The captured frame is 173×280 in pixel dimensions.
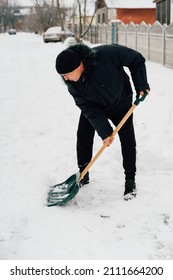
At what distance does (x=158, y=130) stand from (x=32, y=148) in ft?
5.22

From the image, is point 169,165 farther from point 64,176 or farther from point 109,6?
point 109,6

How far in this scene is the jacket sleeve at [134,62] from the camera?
130 inches

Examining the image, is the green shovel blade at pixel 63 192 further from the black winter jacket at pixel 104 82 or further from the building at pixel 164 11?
the building at pixel 164 11

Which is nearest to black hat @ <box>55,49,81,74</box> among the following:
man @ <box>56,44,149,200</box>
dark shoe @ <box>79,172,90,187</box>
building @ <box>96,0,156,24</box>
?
man @ <box>56,44,149,200</box>

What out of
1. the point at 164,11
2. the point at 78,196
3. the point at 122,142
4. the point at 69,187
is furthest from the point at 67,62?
the point at 164,11

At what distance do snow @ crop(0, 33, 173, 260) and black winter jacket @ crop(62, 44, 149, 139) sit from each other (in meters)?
0.67

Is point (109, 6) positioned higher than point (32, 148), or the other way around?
point (109, 6)

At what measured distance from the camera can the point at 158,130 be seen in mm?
5336

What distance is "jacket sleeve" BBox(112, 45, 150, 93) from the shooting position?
329 cm

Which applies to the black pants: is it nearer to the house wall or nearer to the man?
the man

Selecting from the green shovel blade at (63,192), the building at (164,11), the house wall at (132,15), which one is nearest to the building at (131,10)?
the house wall at (132,15)

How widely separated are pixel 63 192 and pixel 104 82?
105cm

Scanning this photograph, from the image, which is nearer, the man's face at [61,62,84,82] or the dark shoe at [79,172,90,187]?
the man's face at [61,62,84,82]
